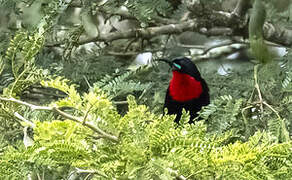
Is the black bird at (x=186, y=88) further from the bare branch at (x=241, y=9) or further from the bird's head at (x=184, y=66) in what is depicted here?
the bare branch at (x=241, y=9)

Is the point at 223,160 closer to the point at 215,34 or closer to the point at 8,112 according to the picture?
the point at 8,112

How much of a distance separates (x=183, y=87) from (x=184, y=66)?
6.4 inches

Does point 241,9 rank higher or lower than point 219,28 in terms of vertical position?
higher

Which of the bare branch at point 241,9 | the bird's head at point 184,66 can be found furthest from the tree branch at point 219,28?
the bird's head at point 184,66

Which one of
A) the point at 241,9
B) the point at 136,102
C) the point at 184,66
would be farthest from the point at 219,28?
the point at 136,102

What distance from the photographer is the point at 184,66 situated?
11.8 feet

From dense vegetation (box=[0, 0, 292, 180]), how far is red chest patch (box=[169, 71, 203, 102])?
0.08m

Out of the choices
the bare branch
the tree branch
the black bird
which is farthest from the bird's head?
the bare branch

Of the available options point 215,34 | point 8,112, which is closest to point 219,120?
point 8,112

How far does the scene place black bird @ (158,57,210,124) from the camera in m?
3.58

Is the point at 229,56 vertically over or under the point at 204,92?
under

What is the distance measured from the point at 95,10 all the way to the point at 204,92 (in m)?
0.89

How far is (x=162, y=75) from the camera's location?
3.74m

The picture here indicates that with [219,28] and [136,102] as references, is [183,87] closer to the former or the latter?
[219,28]
